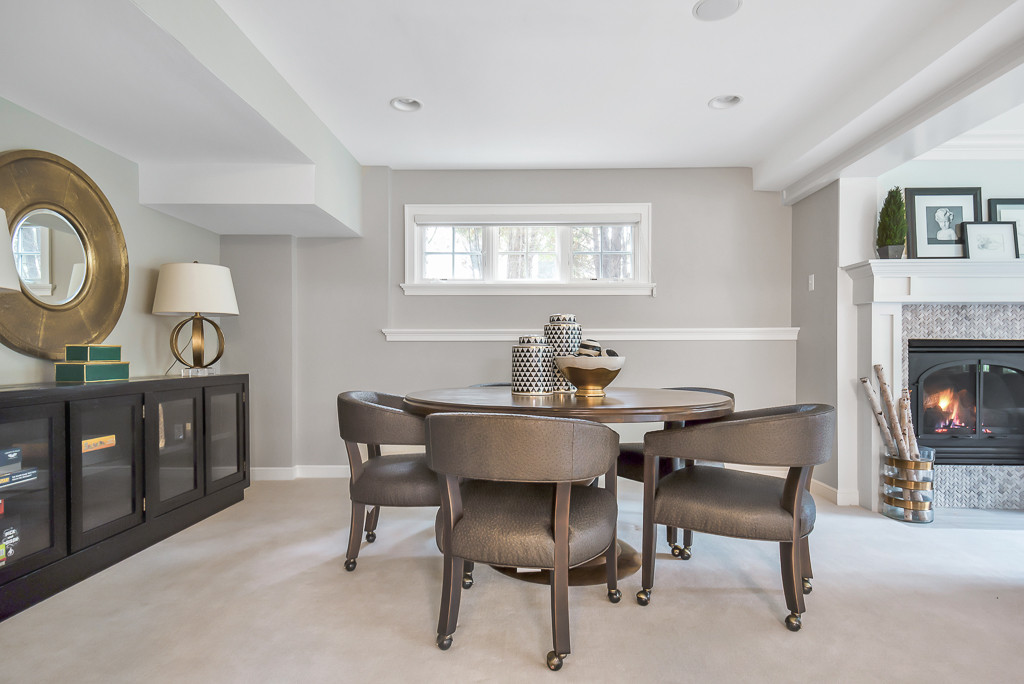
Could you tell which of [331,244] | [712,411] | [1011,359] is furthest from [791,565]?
[331,244]

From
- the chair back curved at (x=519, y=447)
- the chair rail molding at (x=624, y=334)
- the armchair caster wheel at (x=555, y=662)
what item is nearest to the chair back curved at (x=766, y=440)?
the chair back curved at (x=519, y=447)

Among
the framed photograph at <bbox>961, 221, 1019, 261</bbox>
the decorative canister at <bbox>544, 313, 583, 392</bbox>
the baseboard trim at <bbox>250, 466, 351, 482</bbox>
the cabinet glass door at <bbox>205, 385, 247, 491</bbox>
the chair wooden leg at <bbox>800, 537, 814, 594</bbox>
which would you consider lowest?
the baseboard trim at <bbox>250, 466, 351, 482</bbox>

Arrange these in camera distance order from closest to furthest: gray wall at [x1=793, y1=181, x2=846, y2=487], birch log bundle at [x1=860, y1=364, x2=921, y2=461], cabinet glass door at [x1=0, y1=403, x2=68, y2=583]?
cabinet glass door at [x1=0, y1=403, x2=68, y2=583] < birch log bundle at [x1=860, y1=364, x2=921, y2=461] < gray wall at [x1=793, y1=181, x2=846, y2=487]

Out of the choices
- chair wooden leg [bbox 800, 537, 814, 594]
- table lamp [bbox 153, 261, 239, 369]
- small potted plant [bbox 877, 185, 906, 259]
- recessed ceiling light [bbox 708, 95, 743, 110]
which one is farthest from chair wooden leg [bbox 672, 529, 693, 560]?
table lamp [bbox 153, 261, 239, 369]

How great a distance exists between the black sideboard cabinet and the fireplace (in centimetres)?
420

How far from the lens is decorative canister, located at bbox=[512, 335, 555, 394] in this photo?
86.7 inches

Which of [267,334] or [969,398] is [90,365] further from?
[969,398]

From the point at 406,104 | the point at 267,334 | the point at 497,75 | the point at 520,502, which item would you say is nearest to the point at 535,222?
→ the point at 406,104

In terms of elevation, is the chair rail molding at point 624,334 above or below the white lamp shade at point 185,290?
below

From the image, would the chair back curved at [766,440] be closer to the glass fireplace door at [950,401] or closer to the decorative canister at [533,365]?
the decorative canister at [533,365]

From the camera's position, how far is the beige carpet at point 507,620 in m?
1.55

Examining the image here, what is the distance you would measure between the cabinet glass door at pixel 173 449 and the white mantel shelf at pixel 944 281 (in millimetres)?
3915

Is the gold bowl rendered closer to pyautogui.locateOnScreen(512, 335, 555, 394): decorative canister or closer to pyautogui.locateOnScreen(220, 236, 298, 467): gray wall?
pyautogui.locateOnScreen(512, 335, 555, 394): decorative canister

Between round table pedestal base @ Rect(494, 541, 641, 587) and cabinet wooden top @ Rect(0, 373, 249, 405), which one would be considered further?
round table pedestal base @ Rect(494, 541, 641, 587)
